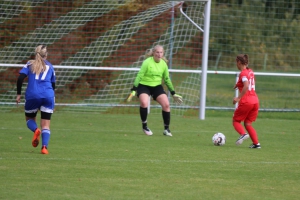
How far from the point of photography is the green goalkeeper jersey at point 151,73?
13.1 m

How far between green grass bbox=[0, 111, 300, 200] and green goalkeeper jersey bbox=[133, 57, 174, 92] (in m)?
1.11

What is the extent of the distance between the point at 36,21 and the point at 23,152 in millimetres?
9849

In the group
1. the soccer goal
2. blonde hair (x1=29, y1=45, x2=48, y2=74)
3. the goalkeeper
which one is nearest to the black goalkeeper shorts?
the goalkeeper

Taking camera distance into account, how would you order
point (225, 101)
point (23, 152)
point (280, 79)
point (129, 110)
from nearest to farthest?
1. point (23, 152)
2. point (129, 110)
3. point (225, 101)
4. point (280, 79)

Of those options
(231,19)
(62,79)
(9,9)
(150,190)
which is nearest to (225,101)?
(231,19)

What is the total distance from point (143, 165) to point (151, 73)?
4560mm

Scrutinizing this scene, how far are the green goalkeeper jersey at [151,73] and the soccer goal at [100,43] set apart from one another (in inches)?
196

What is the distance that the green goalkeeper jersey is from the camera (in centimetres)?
1313

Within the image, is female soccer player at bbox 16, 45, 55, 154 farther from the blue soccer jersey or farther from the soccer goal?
the soccer goal

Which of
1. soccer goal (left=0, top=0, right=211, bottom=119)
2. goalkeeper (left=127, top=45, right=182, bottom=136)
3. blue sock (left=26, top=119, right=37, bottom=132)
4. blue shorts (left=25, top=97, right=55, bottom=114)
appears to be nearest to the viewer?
blue shorts (left=25, top=97, right=55, bottom=114)

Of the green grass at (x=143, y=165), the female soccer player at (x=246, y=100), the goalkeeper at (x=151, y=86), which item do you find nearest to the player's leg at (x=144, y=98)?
the goalkeeper at (x=151, y=86)

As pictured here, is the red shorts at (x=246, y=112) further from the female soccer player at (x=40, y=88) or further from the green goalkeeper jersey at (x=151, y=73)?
the female soccer player at (x=40, y=88)

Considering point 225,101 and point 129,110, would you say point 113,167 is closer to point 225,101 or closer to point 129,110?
point 129,110

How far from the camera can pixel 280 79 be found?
91.5ft
